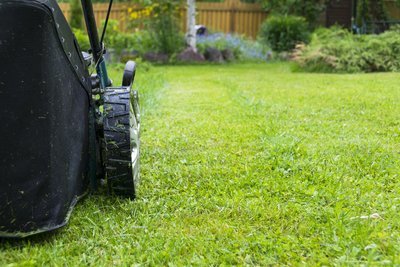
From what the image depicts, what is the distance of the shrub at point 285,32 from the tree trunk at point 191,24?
3.82 metres

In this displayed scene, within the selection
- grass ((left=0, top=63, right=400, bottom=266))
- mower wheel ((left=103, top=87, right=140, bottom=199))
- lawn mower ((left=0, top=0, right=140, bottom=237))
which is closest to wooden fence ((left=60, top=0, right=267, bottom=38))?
grass ((left=0, top=63, right=400, bottom=266))

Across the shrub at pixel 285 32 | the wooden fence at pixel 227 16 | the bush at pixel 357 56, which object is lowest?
the bush at pixel 357 56

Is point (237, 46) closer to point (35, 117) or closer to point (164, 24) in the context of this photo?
point (164, 24)

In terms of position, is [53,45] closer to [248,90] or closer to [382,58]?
[248,90]

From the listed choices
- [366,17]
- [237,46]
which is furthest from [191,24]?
[366,17]

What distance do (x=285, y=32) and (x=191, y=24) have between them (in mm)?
4225

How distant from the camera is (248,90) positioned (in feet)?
21.3

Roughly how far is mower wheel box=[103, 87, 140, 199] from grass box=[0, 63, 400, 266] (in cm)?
11

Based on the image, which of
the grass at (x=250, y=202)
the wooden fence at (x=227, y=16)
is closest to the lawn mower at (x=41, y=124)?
the grass at (x=250, y=202)

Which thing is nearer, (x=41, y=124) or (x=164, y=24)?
(x=41, y=124)

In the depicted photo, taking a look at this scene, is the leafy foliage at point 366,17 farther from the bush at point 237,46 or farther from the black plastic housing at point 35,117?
the black plastic housing at point 35,117

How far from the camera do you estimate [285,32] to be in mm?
15492

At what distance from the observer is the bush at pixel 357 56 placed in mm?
9211

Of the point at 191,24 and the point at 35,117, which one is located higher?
the point at 191,24
